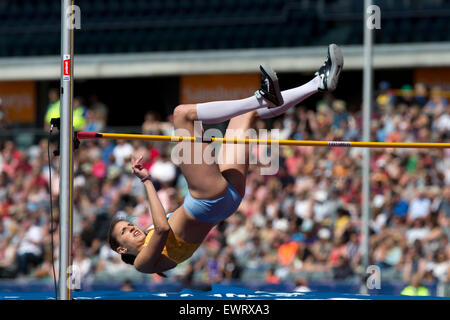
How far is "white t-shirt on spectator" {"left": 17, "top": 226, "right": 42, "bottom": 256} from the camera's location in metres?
12.6

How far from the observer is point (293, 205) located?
1191 cm

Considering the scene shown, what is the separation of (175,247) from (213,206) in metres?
0.41

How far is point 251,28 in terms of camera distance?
16016mm

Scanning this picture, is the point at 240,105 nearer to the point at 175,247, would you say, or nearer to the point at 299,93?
the point at 299,93

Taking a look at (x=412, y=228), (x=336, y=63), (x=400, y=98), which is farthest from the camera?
(x=400, y=98)

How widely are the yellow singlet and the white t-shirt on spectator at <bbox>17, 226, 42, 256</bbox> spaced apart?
222 inches

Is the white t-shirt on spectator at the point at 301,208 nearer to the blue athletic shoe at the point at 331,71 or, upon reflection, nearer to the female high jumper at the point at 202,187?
the female high jumper at the point at 202,187

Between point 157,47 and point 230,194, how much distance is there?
9636 mm

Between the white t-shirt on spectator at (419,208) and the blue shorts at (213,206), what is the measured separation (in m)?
4.56

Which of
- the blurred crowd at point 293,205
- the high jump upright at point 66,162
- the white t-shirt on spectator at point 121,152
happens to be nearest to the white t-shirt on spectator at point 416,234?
the blurred crowd at point 293,205

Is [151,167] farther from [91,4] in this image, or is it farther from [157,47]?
[91,4]

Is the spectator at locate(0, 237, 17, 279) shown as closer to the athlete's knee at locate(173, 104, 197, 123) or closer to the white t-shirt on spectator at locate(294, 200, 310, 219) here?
the white t-shirt on spectator at locate(294, 200, 310, 219)

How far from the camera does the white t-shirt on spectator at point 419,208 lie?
11.2 metres
